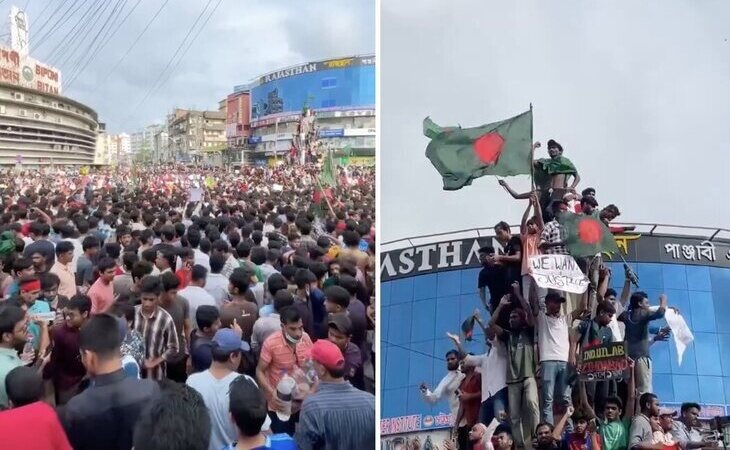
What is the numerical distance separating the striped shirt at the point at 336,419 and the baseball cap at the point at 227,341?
0.42m

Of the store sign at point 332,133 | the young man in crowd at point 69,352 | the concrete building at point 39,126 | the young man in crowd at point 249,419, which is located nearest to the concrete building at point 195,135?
the concrete building at point 39,126

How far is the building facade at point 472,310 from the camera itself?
3.87m

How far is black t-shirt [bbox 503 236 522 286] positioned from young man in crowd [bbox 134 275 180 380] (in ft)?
5.80

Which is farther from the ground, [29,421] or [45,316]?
[45,316]

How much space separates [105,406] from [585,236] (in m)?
2.59

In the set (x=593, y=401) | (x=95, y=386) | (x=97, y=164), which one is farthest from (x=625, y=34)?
(x=95, y=386)

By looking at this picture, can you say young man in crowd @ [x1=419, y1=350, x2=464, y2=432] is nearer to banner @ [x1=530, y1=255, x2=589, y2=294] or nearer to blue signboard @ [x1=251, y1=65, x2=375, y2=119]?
banner @ [x1=530, y1=255, x2=589, y2=294]

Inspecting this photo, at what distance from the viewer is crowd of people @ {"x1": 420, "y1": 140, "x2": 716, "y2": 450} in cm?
395

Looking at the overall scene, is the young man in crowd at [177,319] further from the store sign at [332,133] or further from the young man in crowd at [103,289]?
the store sign at [332,133]

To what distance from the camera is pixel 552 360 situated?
4.00m

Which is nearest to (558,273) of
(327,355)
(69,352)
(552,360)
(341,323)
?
(552,360)

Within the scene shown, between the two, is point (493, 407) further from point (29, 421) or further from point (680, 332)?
point (29, 421)

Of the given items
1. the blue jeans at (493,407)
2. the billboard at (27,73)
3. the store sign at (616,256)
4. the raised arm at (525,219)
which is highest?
the billboard at (27,73)

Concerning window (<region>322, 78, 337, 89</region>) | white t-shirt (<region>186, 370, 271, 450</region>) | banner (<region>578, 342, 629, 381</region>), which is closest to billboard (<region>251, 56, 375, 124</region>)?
window (<region>322, 78, 337, 89</region>)
